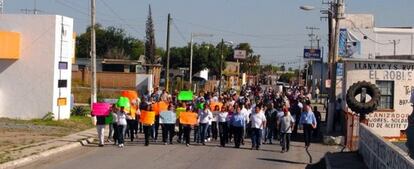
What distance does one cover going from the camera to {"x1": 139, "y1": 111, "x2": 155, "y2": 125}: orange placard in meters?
25.9

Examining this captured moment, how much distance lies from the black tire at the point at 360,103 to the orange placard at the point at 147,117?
8.18 m

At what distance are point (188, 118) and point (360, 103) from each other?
7.20 metres

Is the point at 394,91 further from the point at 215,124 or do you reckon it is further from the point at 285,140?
the point at 285,140

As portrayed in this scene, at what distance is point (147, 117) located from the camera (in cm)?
2606

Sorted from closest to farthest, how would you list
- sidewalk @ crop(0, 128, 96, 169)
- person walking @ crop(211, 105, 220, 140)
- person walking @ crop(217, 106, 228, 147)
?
sidewalk @ crop(0, 128, 96, 169), person walking @ crop(217, 106, 228, 147), person walking @ crop(211, 105, 220, 140)

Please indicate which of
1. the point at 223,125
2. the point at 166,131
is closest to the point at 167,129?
the point at 166,131

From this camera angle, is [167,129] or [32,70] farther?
[32,70]

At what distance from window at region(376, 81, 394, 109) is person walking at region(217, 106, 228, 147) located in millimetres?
8260

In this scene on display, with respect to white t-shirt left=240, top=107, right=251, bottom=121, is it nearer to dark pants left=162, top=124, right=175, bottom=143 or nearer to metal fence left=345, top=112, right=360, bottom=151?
dark pants left=162, top=124, right=175, bottom=143

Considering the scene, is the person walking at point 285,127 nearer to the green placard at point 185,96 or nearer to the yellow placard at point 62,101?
the green placard at point 185,96

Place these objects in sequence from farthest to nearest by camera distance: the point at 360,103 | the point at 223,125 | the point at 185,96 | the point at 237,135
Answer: the point at 185,96
the point at 360,103
the point at 223,125
the point at 237,135

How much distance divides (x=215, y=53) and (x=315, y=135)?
74.7 meters

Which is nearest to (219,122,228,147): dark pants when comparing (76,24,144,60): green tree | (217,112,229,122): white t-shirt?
(217,112,229,122): white t-shirt

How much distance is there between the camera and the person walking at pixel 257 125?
25.4m
